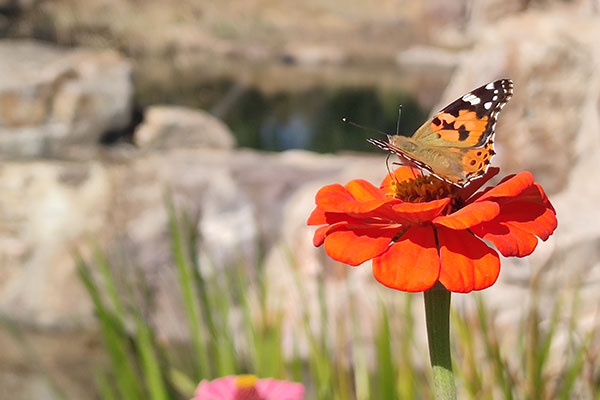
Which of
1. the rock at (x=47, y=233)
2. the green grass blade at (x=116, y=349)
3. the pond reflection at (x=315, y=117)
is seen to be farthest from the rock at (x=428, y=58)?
the green grass blade at (x=116, y=349)

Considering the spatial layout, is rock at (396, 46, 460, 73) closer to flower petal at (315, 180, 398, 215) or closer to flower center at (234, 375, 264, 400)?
flower center at (234, 375, 264, 400)

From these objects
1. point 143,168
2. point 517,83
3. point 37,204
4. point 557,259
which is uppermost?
point 517,83

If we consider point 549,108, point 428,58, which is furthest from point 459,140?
point 428,58

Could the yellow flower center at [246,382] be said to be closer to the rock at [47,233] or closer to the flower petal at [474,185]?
the flower petal at [474,185]

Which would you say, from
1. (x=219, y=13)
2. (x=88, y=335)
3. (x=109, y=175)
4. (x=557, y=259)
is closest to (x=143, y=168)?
(x=109, y=175)

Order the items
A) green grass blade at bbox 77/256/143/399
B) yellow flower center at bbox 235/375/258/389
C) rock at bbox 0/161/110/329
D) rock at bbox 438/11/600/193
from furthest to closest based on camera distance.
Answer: rock at bbox 0/161/110/329 < rock at bbox 438/11/600/193 < green grass blade at bbox 77/256/143/399 < yellow flower center at bbox 235/375/258/389

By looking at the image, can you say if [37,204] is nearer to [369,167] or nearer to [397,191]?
[369,167]

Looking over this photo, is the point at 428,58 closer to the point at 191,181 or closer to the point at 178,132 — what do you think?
the point at 178,132

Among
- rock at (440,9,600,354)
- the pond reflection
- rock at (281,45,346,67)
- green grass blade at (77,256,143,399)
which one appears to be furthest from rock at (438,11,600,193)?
rock at (281,45,346,67)
